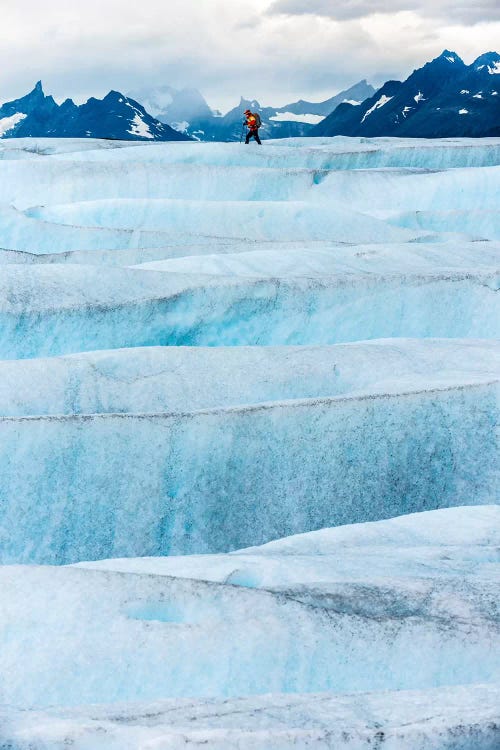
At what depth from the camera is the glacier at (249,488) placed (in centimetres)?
286

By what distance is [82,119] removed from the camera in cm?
9575

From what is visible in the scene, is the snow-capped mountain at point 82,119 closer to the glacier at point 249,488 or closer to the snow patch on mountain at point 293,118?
the snow patch on mountain at point 293,118

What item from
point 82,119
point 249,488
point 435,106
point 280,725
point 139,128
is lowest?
point 249,488

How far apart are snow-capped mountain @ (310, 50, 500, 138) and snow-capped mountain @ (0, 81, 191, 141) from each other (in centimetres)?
1868

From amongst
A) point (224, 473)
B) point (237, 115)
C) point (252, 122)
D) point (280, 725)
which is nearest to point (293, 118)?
point (237, 115)

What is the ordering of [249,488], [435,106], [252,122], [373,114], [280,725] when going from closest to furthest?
1. [280,725]
2. [249,488]
3. [252,122]
4. [435,106]
5. [373,114]

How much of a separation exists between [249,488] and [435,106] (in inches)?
2858

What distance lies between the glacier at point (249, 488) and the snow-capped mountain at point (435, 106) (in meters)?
55.6

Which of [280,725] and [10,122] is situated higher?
[10,122]

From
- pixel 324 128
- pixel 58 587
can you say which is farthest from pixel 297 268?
pixel 324 128

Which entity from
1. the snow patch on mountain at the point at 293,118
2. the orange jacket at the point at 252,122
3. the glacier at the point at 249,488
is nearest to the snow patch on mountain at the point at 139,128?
the snow patch on mountain at the point at 293,118

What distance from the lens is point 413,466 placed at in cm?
586

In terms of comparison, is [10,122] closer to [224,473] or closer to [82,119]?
[82,119]

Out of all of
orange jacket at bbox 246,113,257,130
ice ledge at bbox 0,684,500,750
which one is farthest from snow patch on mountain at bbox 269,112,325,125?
ice ledge at bbox 0,684,500,750
